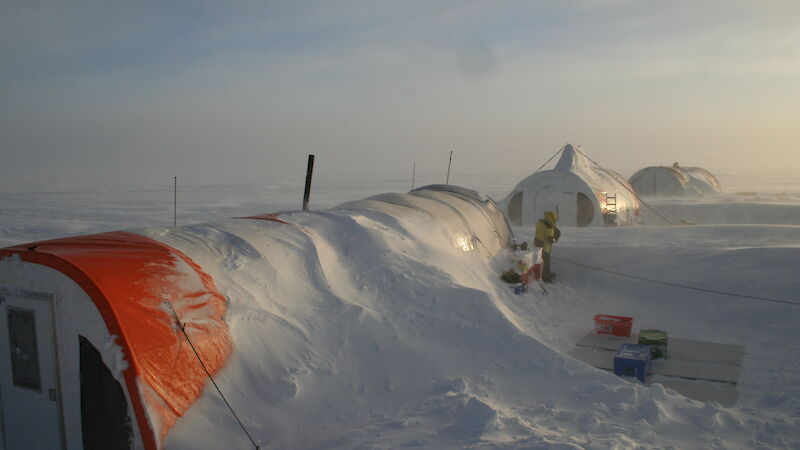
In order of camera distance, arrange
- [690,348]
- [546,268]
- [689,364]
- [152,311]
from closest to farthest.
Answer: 1. [152,311]
2. [689,364]
3. [690,348]
4. [546,268]

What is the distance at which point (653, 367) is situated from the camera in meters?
7.39

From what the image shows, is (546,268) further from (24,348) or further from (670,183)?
(670,183)

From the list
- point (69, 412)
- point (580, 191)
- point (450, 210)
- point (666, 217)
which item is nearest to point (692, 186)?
point (666, 217)

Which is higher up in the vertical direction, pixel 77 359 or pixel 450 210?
pixel 450 210

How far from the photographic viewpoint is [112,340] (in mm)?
4594

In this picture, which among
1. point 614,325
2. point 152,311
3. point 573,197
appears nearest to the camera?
point 152,311

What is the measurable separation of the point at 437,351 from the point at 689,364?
3.44m

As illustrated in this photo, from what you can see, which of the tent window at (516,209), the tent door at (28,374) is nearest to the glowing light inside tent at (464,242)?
the tent door at (28,374)

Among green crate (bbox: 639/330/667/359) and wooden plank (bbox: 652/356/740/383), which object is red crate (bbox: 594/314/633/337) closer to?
green crate (bbox: 639/330/667/359)

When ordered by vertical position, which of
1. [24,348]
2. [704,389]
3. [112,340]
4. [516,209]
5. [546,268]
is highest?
[516,209]

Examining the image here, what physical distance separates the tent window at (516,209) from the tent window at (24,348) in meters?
18.1

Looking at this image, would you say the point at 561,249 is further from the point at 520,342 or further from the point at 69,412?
the point at 69,412

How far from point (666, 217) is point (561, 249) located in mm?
11785

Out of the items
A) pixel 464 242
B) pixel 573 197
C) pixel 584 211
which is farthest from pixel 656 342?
pixel 573 197
